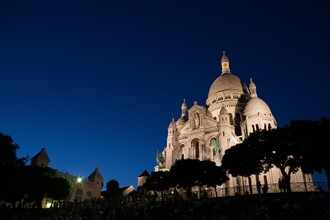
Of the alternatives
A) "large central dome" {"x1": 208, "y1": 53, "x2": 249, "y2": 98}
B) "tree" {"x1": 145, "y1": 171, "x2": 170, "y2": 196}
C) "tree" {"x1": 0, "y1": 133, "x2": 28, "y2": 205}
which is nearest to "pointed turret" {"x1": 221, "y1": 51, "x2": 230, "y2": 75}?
"large central dome" {"x1": 208, "y1": 53, "x2": 249, "y2": 98}

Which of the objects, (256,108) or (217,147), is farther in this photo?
(256,108)

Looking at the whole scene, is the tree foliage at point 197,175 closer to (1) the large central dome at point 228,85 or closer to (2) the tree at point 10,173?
(2) the tree at point 10,173

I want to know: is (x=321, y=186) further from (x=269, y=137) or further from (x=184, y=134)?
(x=184, y=134)

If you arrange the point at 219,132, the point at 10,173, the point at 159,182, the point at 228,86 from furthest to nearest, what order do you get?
the point at 228,86, the point at 219,132, the point at 159,182, the point at 10,173

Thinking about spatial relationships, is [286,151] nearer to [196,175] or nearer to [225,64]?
[196,175]

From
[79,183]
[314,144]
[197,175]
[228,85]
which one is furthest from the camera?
[228,85]

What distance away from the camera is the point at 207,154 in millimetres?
54656

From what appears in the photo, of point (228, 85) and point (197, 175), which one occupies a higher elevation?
point (228, 85)

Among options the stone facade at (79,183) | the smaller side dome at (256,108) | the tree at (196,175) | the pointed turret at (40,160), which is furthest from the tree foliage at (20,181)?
the smaller side dome at (256,108)

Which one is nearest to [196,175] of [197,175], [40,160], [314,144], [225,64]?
[197,175]

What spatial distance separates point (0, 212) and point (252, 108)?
168 ft

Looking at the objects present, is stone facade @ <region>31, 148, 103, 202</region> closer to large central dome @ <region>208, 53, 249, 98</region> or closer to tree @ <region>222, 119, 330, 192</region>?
tree @ <region>222, 119, 330, 192</region>

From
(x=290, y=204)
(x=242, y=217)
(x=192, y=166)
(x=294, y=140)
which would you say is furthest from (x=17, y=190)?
(x=294, y=140)

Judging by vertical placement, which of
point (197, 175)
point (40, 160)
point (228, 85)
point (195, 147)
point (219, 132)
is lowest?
point (197, 175)
